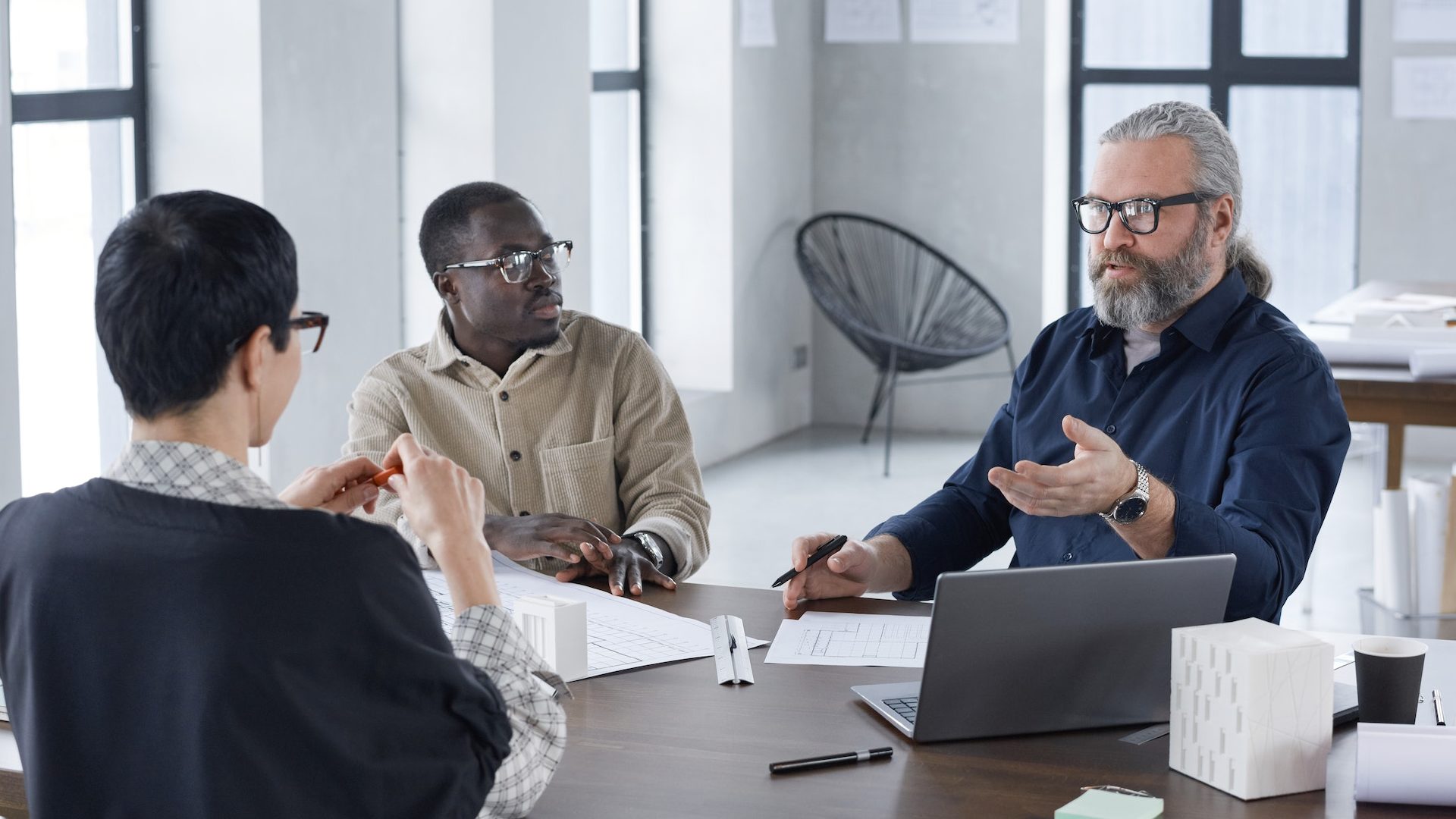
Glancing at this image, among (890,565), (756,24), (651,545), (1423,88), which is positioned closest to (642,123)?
(756,24)

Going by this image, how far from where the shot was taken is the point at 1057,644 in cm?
160

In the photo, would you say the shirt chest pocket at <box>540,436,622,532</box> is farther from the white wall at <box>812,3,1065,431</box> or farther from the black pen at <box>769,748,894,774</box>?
the white wall at <box>812,3,1065,431</box>

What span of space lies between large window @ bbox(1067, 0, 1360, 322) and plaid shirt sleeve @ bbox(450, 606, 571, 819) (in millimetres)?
6007

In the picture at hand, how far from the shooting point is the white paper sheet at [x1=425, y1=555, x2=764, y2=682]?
6.35 feet

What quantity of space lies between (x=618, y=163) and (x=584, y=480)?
376 centimetres

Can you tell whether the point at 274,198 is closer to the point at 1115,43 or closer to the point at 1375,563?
the point at 1375,563

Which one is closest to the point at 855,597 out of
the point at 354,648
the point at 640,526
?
the point at 640,526

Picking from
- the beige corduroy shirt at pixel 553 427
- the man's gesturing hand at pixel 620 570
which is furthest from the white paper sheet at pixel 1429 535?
the man's gesturing hand at pixel 620 570

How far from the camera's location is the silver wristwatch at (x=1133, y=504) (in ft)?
6.02

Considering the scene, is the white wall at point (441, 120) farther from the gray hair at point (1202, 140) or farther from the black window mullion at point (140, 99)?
the gray hair at point (1202, 140)

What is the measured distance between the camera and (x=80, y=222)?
3.74m

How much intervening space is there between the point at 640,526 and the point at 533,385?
0.32 meters

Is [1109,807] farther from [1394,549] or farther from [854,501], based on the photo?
[854,501]

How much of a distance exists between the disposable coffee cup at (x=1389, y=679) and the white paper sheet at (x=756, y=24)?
199 inches
